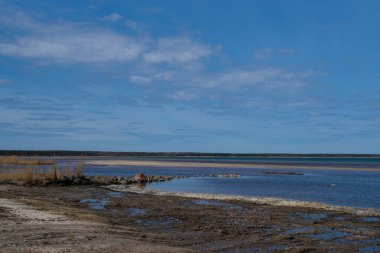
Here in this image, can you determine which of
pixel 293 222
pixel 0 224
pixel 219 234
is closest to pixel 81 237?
pixel 0 224

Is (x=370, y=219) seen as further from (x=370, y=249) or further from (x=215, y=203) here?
(x=215, y=203)

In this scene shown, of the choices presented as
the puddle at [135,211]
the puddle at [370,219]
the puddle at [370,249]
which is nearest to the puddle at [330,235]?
the puddle at [370,249]

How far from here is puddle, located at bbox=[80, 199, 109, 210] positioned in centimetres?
2223

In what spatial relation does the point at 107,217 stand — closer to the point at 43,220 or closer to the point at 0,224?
the point at 43,220

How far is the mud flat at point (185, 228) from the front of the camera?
39.6 ft

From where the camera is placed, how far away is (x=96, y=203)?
78.7 feet

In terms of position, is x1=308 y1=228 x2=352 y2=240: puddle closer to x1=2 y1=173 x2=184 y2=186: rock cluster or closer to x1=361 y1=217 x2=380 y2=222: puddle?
x1=361 y1=217 x2=380 y2=222: puddle

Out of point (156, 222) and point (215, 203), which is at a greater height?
point (215, 203)

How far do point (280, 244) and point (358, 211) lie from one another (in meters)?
8.46

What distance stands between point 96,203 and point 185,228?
29.5 feet

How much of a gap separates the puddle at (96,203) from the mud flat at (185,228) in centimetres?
5

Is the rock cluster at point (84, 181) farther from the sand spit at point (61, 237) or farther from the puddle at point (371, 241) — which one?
the puddle at point (371, 241)

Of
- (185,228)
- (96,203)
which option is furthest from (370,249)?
(96,203)

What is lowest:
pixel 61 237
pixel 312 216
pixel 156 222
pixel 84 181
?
pixel 156 222
